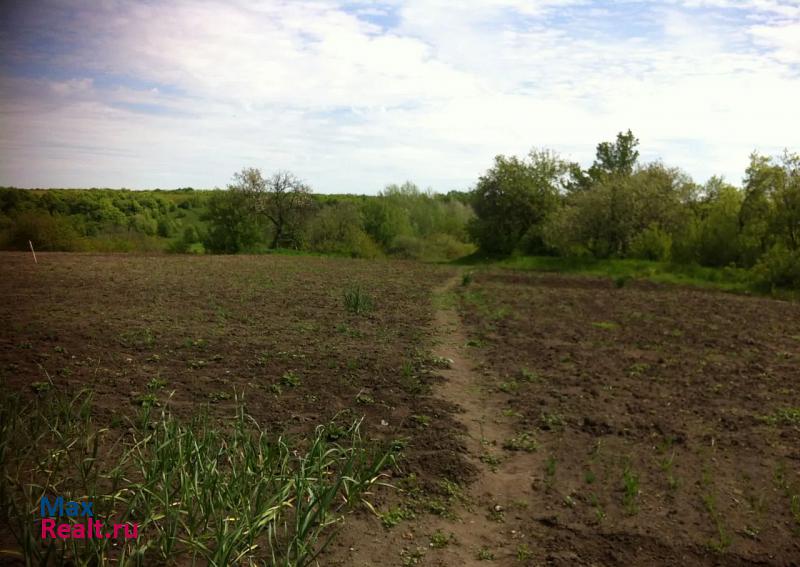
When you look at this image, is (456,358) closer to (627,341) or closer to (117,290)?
(627,341)

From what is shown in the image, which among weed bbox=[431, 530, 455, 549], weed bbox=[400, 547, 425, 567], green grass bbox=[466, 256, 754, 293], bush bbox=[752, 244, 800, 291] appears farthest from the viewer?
green grass bbox=[466, 256, 754, 293]

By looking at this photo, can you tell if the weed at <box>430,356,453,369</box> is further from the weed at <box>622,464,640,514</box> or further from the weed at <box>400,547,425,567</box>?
the weed at <box>400,547,425,567</box>

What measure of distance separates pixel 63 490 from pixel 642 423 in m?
5.46

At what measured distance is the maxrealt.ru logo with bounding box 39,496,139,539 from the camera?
3.16m

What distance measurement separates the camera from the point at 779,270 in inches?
786

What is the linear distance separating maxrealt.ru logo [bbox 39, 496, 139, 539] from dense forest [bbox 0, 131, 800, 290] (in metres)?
13.3

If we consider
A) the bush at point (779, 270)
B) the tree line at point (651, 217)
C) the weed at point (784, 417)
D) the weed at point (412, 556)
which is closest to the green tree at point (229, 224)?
the tree line at point (651, 217)

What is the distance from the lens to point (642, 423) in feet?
20.8

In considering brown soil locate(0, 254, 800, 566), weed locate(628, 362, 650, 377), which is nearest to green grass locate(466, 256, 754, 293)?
brown soil locate(0, 254, 800, 566)

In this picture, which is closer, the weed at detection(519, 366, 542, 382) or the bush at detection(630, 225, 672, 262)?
the weed at detection(519, 366, 542, 382)

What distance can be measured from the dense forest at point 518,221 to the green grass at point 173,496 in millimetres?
12407

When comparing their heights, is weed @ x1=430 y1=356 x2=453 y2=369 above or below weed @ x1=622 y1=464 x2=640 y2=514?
above

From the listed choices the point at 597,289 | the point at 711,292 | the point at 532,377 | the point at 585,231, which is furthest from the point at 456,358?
the point at 585,231

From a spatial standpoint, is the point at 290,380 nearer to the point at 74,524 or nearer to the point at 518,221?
the point at 74,524
